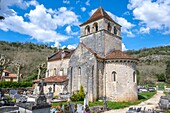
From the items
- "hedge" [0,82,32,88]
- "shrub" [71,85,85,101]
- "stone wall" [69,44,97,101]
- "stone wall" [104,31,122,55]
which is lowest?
"shrub" [71,85,85,101]

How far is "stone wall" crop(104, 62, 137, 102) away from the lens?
22747 mm

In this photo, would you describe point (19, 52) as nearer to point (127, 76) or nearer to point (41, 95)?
point (127, 76)

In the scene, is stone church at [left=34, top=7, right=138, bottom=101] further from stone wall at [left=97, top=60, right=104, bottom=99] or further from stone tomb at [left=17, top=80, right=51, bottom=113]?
stone tomb at [left=17, top=80, right=51, bottom=113]

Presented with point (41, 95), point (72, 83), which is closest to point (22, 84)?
point (72, 83)

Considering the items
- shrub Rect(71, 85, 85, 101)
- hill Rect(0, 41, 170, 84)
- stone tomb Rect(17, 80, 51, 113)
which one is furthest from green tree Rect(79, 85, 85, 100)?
hill Rect(0, 41, 170, 84)

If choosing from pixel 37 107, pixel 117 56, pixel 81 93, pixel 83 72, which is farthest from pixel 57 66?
pixel 37 107

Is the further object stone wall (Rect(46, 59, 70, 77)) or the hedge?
stone wall (Rect(46, 59, 70, 77))

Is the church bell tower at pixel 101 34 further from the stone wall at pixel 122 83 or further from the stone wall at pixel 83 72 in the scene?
the stone wall at pixel 122 83

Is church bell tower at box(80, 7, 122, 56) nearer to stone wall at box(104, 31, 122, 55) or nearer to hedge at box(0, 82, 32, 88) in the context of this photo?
stone wall at box(104, 31, 122, 55)

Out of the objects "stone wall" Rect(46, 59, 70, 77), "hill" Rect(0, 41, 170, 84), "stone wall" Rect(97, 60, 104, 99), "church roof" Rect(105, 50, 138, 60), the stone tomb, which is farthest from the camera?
"hill" Rect(0, 41, 170, 84)

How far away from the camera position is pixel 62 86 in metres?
27.5

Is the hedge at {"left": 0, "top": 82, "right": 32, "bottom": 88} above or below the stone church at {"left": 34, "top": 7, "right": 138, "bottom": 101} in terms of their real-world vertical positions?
below

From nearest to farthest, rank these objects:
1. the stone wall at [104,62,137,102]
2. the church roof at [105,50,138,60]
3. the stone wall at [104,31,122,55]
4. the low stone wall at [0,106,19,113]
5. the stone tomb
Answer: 1. the stone tomb
2. the low stone wall at [0,106,19,113]
3. the stone wall at [104,62,137,102]
4. the church roof at [105,50,138,60]
5. the stone wall at [104,31,122,55]

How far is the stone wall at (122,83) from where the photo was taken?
896 inches
